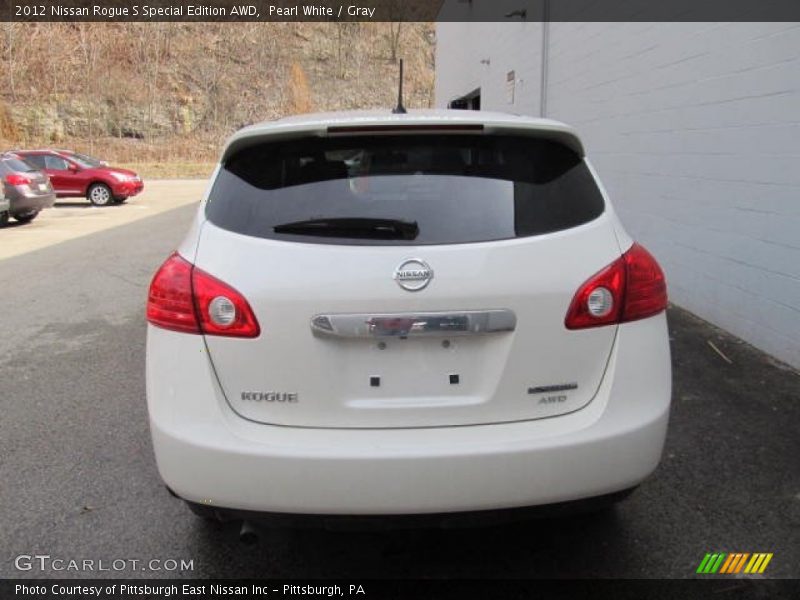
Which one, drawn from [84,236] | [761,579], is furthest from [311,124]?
[84,236]

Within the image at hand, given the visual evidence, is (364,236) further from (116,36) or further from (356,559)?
(116,36)

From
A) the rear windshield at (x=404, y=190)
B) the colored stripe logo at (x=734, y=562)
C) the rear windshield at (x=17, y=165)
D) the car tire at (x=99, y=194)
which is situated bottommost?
the car tire at (x=99, y=194)

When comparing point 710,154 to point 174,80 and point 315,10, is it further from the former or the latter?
point 315,10

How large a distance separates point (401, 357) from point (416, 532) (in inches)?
41.3

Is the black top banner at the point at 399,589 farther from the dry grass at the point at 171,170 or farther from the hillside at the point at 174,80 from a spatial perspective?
the hillside at the point at 174,80

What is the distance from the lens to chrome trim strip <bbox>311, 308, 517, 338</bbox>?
2236 millimetres

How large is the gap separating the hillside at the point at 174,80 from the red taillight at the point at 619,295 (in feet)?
125

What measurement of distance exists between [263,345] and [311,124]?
0.81 metres

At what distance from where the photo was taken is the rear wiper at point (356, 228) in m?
2.34

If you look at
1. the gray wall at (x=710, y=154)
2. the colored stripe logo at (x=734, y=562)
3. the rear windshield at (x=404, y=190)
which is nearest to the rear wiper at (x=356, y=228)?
the rear windshield at (x=404, y=190)

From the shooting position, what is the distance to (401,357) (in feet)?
7.52

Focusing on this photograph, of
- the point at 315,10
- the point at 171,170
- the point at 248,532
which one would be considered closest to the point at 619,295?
the point at 248,532

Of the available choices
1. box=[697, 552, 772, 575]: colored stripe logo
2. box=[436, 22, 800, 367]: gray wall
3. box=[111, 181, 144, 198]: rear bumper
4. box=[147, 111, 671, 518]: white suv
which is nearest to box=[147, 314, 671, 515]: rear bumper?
box=[147, 111, 671, 518]: white suv

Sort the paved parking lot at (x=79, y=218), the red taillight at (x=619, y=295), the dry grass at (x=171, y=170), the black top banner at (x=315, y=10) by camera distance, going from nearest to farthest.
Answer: the red taillight at (x=619, y=295)
the black top banner at (x=315, y=10)
the paved parking lot at (x=79, y=218)
the dry grass at (x=171, y=170)
